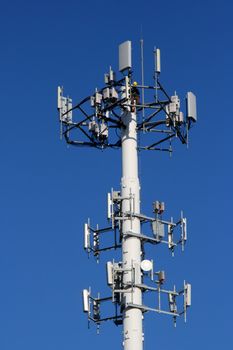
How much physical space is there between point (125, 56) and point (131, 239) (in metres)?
8.74

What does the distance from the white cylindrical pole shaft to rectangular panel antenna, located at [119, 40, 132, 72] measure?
2.13 meters

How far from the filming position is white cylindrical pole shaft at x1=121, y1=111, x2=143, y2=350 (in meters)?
45.3

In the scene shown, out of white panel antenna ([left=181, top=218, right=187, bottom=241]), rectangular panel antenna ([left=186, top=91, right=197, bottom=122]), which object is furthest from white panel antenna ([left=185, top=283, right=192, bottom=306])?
rectangular panel antenna ([left=186, top=91, right=197, bottom=122])

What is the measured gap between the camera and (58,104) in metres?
51.6

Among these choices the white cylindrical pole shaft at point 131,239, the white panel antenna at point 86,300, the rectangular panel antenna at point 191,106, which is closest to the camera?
the white cylindrical pole shaft at point 131,239

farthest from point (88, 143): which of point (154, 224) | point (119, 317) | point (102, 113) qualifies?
point (119, 317)

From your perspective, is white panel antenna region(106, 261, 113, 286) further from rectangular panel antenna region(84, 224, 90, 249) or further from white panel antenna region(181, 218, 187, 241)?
white panel antenna region(181, 218, 187, 241)

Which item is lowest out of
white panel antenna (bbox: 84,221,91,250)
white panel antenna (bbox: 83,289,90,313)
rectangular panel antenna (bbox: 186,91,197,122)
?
white panel antenna (bbox: 83,289,90,313)

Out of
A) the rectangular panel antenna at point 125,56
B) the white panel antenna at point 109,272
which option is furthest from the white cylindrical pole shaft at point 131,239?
the rectangular panel antenna at point 125,56

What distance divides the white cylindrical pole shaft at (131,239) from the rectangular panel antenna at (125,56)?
6.98ft

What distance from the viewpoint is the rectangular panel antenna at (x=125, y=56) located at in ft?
163

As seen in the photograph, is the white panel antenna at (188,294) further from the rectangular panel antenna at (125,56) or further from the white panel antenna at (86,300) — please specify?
the rectangular panel antenna at (125,56)

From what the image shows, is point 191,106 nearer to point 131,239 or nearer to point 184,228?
point 184,228

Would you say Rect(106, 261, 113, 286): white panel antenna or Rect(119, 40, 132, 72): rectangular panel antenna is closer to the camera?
Rect(106, 261, 113, 286): white panel antenna
